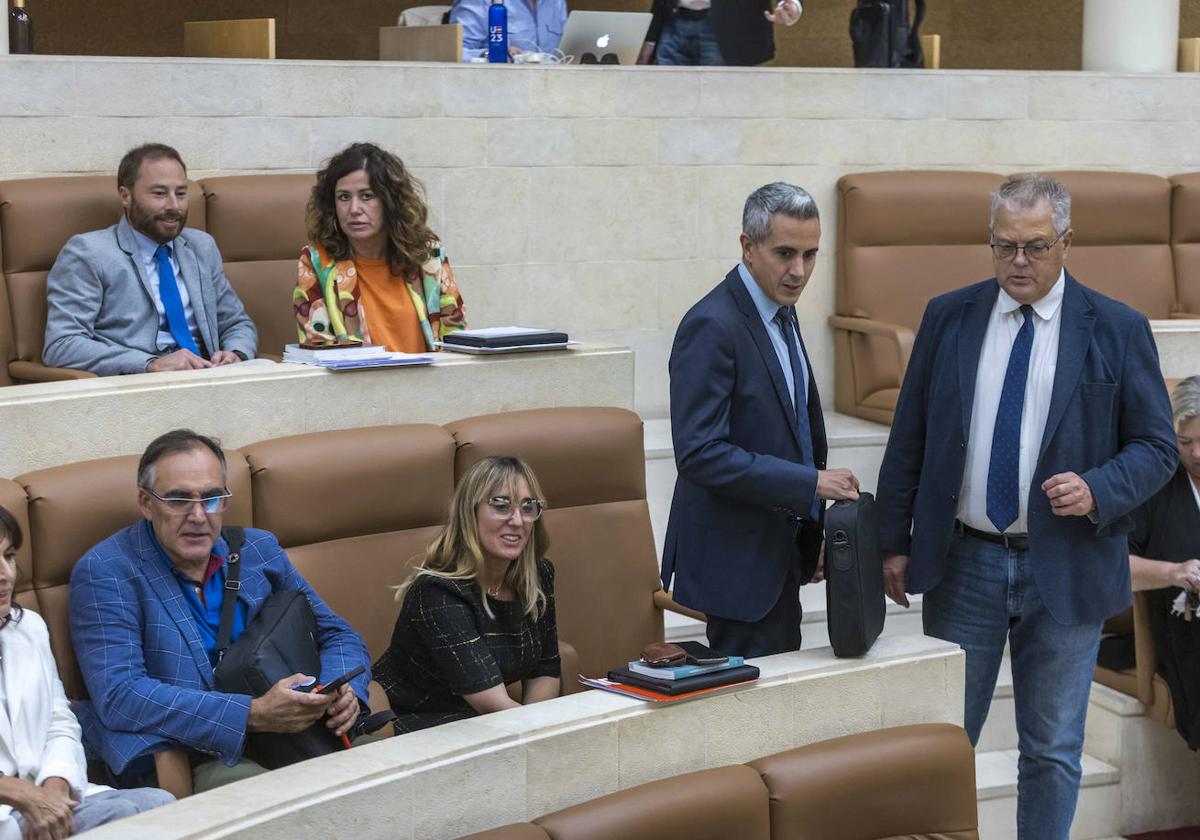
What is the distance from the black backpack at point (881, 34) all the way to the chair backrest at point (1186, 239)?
1132 millimetres

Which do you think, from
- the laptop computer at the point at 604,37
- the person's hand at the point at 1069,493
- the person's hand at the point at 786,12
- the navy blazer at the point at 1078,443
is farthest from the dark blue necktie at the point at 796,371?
the person's hand at the point at 786,12

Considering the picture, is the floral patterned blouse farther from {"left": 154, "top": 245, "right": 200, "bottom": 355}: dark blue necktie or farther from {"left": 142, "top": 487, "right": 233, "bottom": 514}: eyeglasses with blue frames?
{"left": 142, "top": 487, "right": 233, "bottom": 514}: eyeglasses with blue frames

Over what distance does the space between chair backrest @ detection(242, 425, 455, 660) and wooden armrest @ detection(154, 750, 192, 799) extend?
63 centimetres

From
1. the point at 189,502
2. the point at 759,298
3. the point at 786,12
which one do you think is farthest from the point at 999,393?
the point at 786,12

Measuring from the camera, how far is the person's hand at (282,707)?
293 centimetres

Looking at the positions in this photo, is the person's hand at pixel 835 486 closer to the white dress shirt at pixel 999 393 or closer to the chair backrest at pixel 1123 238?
the white dress shirt at pixel 999 393

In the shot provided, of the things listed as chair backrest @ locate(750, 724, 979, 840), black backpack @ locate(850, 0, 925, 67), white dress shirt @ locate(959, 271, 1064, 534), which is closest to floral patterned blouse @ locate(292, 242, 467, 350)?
white dress shirt @ locate(959, 271, 1064, 534)

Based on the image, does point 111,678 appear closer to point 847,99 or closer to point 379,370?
point 379,370

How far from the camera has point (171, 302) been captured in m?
4.46

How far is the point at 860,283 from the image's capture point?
5863 millimetres

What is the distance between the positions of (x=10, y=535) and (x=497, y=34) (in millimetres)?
3253

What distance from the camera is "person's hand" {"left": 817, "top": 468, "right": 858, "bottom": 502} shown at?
2990 millimetres

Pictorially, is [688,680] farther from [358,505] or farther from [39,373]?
[39,373]

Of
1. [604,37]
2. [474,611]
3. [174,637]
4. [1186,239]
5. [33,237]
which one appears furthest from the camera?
[1186,239]
